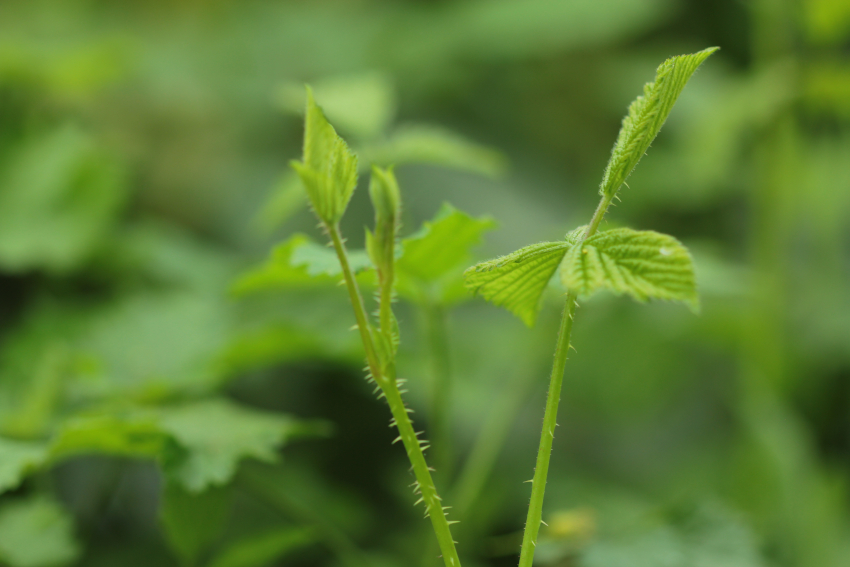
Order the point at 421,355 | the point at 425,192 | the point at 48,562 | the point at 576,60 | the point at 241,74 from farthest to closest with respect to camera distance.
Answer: the point at 576,60, the point at 241,74, the point at 425,192, the point at 421,355, the point at 48,562

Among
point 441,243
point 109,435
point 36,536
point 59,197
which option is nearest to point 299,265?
point 441,243

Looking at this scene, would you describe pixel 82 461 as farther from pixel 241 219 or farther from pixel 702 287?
pixel 702 287

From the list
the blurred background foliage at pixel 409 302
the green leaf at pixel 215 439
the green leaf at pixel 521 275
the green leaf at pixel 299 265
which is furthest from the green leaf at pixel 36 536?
the green leaf at pixel 521 275

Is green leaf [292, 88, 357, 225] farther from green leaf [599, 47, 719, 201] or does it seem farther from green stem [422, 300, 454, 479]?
green stem [422, 300, 454, 479]

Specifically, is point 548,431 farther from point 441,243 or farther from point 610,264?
point 441,243

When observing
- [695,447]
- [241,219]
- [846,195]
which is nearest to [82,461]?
[241,219]

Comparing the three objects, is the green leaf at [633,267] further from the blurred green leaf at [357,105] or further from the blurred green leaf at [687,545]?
the blurred green leaf at [357,105]
